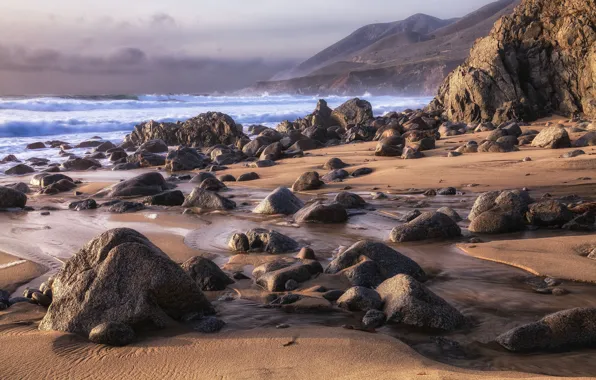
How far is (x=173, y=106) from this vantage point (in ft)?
159

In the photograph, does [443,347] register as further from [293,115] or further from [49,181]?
[293,115]

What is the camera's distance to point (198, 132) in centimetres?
2083

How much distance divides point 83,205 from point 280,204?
3.00 metres

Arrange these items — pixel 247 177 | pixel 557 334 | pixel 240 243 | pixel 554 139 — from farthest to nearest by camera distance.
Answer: pixel 554 139, pixel 247 177, pixel 240 243, pixel 557 334

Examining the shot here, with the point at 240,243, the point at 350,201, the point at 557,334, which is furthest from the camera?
the point at 350,201

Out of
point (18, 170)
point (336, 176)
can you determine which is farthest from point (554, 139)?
point (18, 170)

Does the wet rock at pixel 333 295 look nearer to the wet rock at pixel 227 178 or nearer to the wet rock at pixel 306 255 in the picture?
the wet rock at pixel 306 255

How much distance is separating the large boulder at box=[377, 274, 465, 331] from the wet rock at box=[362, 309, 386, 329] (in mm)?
45

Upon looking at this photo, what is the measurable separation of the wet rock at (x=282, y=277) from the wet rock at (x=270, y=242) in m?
0.91

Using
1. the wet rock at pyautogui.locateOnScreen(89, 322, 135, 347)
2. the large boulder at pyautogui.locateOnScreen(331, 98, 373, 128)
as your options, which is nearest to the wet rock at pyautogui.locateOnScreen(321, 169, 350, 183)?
the wet rock at pyautogui.locateOnScreen(89, 322, 135, 347)

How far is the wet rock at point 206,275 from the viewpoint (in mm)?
4246

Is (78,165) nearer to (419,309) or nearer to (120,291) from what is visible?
(120,291)

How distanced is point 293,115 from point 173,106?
49.6 feet

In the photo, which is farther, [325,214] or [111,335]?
[325,214]
